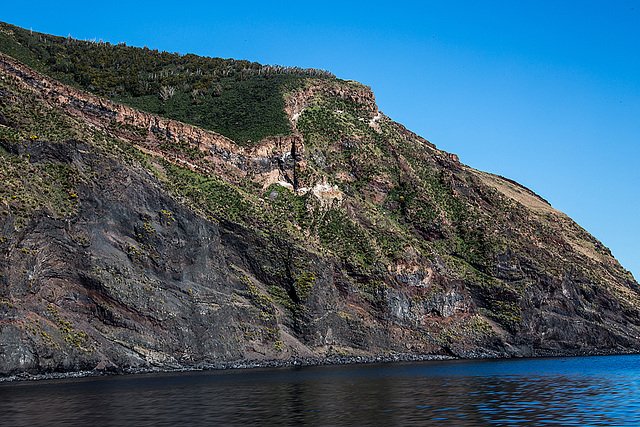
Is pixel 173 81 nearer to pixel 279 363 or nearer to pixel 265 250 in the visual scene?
pixel 265 250

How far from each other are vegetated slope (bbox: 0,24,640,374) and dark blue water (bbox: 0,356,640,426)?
413 inches

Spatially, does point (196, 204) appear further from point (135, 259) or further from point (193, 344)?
point (193, 344)

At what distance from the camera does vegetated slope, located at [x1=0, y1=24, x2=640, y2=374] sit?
182 feet

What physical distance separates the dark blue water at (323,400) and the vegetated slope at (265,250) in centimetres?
1049

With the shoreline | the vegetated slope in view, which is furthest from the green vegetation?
the shoreline

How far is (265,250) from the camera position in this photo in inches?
3093

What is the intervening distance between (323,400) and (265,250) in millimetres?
45140

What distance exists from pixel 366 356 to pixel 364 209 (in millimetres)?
33698

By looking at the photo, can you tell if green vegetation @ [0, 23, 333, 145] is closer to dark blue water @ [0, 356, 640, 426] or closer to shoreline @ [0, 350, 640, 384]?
shoreline @ [0, 350, 640, 384]

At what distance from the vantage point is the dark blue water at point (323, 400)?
27.4m

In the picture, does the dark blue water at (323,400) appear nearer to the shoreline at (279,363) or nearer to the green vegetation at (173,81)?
the shoreline at (279,363)

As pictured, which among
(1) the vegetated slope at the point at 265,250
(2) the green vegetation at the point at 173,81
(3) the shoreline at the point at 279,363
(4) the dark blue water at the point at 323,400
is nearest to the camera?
(4) the dark blue water at the point at 323,400

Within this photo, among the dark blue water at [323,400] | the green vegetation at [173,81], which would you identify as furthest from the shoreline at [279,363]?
the green vegetation at [173,81]

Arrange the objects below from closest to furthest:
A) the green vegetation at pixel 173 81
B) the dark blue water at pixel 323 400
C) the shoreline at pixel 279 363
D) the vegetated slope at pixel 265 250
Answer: the dark blue water at pixel 323 400
the shoreline at pixel 279 363
the vegetated slope at pixel 265 250
the green vegetation at pixel 173 81
